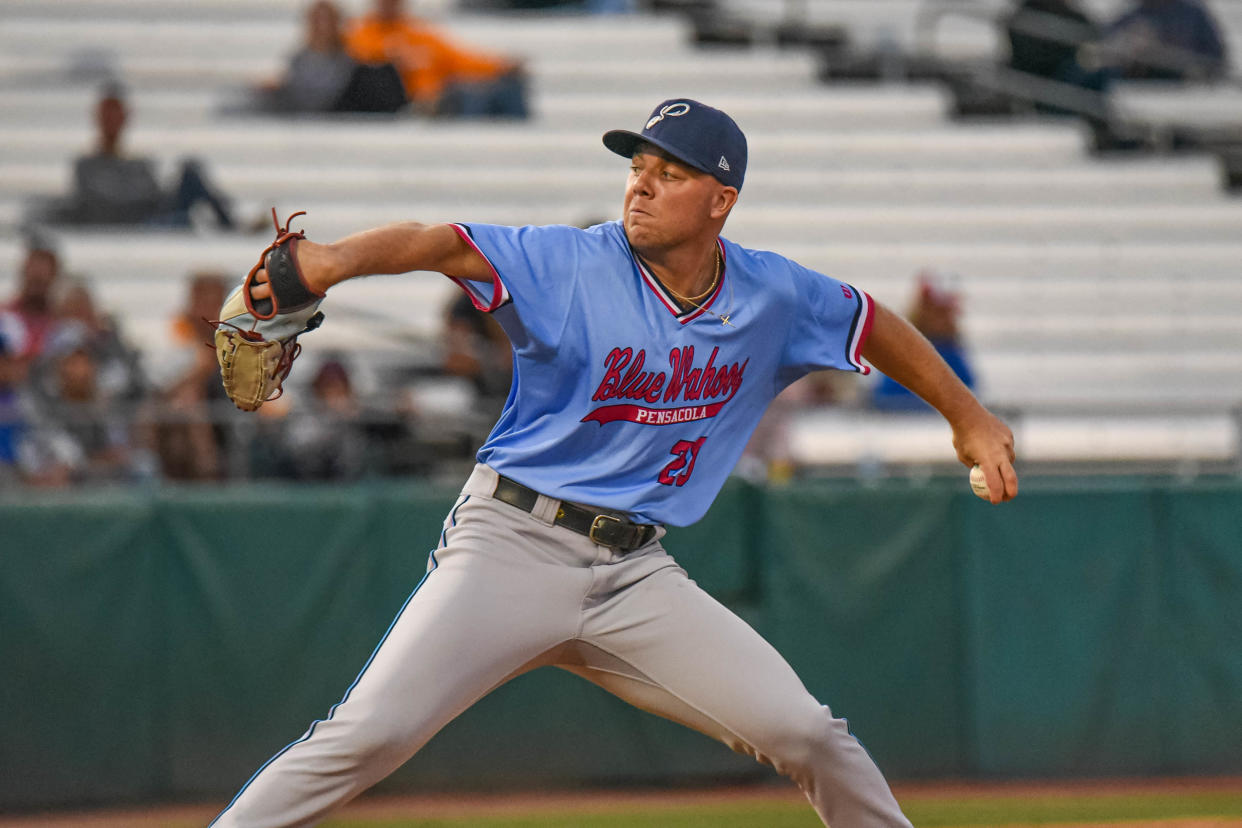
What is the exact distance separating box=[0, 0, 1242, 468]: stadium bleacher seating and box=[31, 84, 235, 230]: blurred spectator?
0.50 ft

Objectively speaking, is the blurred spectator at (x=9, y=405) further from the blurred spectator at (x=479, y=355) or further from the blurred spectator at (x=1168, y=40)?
the blurred spectator at (x=1168, y=40)

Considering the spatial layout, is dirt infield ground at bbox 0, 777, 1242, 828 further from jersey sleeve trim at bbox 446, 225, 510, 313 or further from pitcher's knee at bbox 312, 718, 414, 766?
jersey sleeve trim at bbox 446, 225, 510, 313

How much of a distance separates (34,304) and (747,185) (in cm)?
561

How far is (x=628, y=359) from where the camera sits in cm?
400

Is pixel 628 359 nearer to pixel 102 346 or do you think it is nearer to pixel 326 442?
pixel 326 442

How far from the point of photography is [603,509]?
408 cm

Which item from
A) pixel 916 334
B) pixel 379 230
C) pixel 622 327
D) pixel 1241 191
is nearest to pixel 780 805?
pixel 916 334

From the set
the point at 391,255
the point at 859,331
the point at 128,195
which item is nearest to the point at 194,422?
the point at 128,195

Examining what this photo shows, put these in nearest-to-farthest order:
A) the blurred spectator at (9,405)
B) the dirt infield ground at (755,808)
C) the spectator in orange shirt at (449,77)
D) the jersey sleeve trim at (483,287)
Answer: the jersey sleeve trim at (483,287) < the dirt infield ground at (755,808) < the blurred spectator at (9,405) < the spectator in orange shirt at (449,77)

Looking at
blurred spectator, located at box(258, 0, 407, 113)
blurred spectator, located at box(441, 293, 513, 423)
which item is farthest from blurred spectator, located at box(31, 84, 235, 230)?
blurred spectator, located at box(441, 293, 513, 423)

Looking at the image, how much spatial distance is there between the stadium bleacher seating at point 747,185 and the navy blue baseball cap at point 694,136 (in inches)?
242

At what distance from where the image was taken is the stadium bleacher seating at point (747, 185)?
1097 cm

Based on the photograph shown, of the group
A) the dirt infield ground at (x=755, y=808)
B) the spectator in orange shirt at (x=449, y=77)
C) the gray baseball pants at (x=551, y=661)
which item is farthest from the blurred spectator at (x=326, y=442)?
the spectator in orange shirt at (x=449, y=77)

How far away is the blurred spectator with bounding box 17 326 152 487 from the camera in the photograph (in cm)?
782
